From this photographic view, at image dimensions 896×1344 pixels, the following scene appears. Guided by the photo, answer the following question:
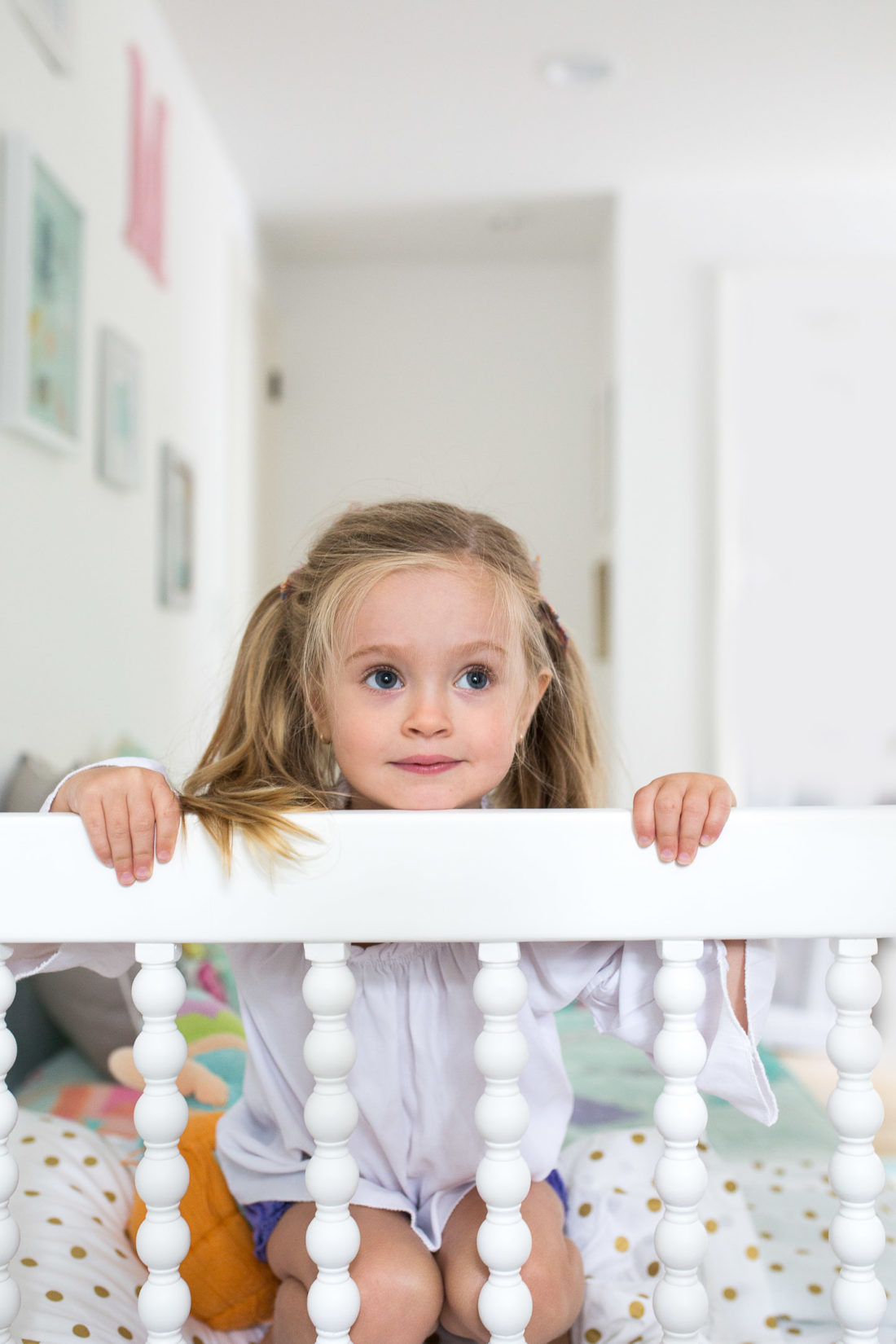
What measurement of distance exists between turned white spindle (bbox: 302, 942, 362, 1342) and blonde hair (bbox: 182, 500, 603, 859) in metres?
0.19

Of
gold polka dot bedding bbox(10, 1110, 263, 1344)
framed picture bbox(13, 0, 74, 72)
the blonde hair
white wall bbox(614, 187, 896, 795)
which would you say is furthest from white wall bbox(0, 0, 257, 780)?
white wall bbox(614, 187, 896, 795)

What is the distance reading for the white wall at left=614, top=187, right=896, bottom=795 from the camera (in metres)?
3.61

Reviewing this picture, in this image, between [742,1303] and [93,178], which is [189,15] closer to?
[93,178]

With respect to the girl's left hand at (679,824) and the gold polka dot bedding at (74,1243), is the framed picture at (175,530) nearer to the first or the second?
the gold polka dot bedding at (74,1243)

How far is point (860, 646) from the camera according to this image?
139 inches

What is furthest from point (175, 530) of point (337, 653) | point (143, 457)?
point (337, 653)

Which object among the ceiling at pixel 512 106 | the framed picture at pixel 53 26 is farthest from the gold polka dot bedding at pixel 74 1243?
the ceiling at pixel 512 106

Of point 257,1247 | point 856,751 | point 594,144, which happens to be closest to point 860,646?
point 856,751

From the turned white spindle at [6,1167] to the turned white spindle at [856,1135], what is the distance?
1.47 ft

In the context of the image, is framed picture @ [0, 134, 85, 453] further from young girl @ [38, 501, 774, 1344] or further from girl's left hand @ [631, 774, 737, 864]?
girl's left hand @ [631, 774, 737, 864]

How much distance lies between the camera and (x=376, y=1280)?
78 cm

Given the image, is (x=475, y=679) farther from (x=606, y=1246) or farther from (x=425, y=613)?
(x=606, y=1246)

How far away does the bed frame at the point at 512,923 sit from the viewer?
59 cm

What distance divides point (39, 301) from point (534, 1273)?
1.54m
